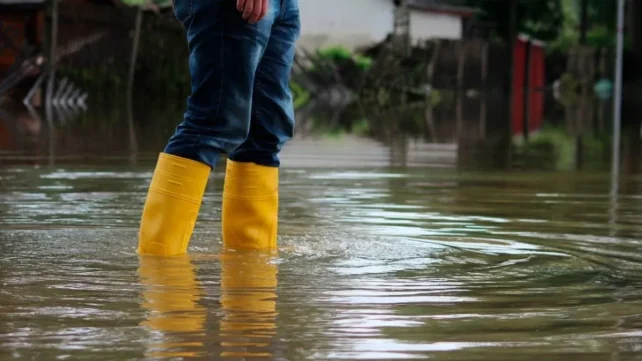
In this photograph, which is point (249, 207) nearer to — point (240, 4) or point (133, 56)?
point (240, 4)

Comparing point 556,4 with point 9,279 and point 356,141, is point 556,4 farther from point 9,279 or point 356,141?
point 9,279

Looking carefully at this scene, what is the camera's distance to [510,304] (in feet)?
12.0

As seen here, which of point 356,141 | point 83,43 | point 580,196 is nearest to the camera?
point 580,196

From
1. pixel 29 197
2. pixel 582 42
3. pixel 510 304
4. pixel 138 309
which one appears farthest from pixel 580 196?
pixel 582 42

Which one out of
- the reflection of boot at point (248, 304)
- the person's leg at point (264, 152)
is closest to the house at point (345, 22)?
the person's leg at point (264, 152)

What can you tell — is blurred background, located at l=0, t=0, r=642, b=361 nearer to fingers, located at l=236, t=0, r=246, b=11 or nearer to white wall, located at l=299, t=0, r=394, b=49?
fingers, located at l=236, t=0, r=246, b=11

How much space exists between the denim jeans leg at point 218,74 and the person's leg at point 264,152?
0.24 m

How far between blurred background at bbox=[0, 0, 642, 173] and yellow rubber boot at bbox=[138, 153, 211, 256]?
16.2 ft

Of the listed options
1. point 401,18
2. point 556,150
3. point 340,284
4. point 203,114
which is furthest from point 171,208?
point 401,18

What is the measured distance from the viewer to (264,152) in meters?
4.92

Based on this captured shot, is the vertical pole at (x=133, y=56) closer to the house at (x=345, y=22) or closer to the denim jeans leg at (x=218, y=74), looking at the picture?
the house at (x=345, y=22)

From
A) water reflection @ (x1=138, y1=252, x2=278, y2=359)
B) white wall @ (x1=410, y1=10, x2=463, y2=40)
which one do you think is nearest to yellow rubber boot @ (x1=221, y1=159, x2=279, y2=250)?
water reflection @ (x1=138, y1=252, x2=278, y2=359)

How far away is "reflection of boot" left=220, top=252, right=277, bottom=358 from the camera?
120 inches

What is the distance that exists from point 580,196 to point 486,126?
10483 millimetres
